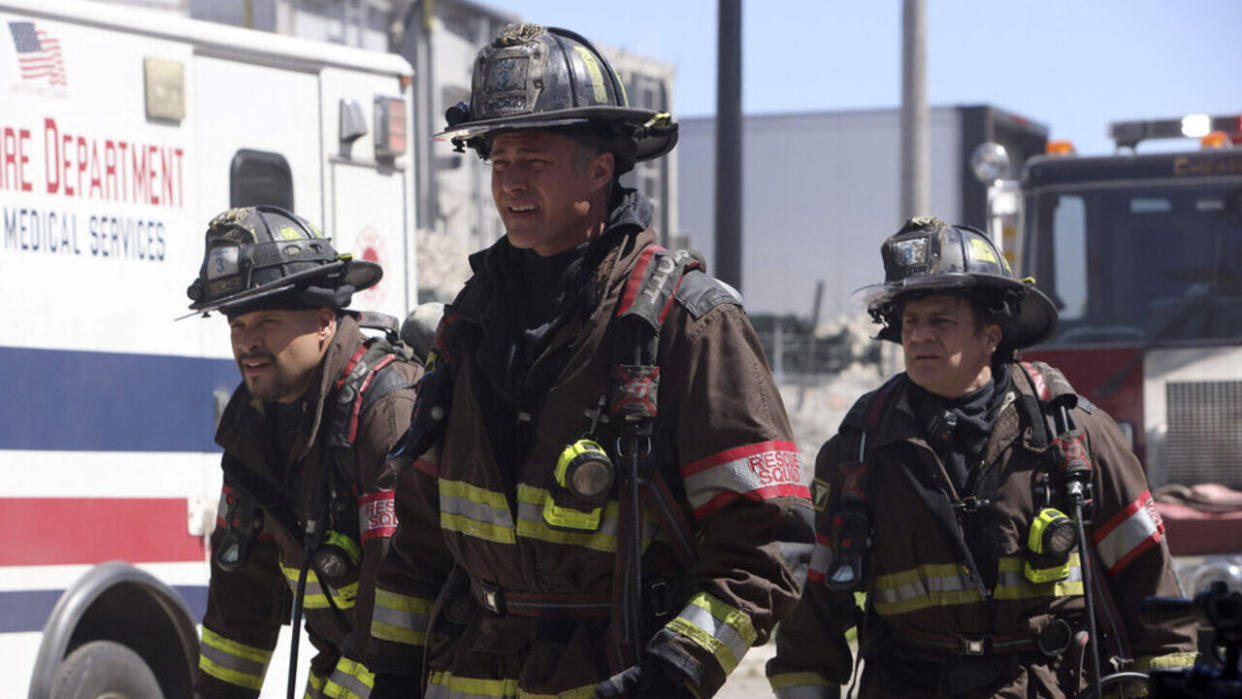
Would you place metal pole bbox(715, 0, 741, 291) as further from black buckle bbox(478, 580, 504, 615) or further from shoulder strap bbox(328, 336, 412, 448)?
black buckle bbox(478, 580, 504, 615)

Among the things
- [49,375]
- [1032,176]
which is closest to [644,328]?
[49,375]

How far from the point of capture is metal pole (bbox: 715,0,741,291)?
32.6 ft

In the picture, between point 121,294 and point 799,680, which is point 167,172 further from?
point 799,680

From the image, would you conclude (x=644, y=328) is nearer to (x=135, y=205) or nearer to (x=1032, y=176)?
(x=135, y=205)

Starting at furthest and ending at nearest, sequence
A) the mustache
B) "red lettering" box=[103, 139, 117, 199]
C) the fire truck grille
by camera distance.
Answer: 1. the fire truck grille
2. "red lettering" box=[103, 139, 117, 199]
3. the mustache

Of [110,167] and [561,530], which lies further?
[110,167]

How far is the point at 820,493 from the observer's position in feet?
14.8

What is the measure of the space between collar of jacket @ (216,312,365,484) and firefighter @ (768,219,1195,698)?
133 cm

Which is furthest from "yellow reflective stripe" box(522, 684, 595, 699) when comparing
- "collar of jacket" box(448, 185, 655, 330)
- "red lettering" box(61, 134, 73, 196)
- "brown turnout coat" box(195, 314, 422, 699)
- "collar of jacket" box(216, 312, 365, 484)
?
"red lettering" box(61, 134, 73, 196)

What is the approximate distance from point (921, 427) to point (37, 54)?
11.1 ft

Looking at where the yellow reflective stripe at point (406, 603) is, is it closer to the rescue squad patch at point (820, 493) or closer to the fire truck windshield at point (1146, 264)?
the rescue squad patch at point (820, 493)

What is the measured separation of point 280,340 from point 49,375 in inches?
63.2

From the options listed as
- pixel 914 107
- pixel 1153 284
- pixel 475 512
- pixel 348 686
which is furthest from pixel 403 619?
pixel 914 107

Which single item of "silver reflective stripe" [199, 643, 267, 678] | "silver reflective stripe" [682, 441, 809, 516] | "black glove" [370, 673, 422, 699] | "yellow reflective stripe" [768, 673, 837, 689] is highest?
"silver reflective stripe" [682, 441, 809, 516]
